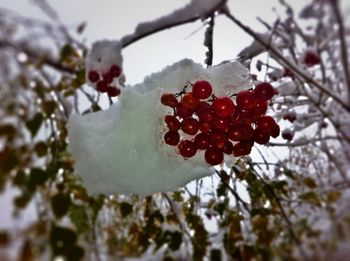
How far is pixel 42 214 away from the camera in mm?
1530

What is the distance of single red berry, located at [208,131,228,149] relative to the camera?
1.05 m

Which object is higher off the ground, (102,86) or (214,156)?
(102,86)

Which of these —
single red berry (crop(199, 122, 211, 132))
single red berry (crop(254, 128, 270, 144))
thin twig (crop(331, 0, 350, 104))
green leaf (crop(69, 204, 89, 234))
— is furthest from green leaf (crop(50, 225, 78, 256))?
thin twig (crop(331, 0, 350, 104))

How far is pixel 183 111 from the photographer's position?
3.41 feet

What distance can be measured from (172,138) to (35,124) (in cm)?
62

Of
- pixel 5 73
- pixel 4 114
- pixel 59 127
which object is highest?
pixel 5 73

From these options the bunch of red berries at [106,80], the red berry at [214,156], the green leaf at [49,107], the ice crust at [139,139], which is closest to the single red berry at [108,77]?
the bunch of red berries at [106,80]

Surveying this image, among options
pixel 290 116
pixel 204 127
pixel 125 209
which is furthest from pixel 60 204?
pixel 290 116

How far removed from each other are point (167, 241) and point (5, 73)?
1.67 meters

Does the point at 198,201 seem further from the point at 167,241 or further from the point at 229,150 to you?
the point at 229,150

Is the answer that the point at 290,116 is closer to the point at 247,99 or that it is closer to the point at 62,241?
the point at 247,99

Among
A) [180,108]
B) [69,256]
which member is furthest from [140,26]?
[69,256]

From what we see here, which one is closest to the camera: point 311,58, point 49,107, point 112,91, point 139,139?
point 139,139

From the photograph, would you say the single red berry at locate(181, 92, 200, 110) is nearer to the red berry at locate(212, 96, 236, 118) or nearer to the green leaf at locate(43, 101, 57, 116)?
the red berry at locate(212, 96, 236, 118)
